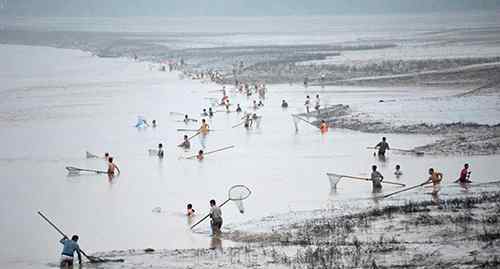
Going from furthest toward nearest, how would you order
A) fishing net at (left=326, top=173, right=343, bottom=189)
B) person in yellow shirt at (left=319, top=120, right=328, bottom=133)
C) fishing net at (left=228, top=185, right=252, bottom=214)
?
person in yellow shirt at (left=319, top=120, right=328, bottom=133), fishing net at (left=326, top=173, right=343, bottom=189), fishing net at (left=228, top=185, right=252, bottom=214)

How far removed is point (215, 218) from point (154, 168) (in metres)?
10.1

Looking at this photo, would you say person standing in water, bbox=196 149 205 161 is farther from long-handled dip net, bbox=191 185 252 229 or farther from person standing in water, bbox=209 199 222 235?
person standing in water, bbox=209 199 222 235

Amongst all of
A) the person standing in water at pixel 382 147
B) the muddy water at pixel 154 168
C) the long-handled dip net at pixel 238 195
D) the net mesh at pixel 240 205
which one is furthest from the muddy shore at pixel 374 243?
the person standing in water at pixel 382 147

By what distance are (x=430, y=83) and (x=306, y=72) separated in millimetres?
11700

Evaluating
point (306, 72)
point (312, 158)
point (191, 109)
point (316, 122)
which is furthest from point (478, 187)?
point (306, 72)

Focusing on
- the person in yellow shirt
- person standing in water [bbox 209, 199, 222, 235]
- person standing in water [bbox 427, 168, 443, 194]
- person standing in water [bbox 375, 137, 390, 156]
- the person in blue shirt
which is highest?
the person in yellow shirt

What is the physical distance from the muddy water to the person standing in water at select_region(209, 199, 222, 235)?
41 centimetres

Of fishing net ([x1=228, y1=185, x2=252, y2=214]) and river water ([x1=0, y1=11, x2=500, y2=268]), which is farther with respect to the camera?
river water ([x1=0, y1=11, x2=500, y2=268])

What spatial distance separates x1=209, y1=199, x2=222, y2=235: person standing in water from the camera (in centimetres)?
1917

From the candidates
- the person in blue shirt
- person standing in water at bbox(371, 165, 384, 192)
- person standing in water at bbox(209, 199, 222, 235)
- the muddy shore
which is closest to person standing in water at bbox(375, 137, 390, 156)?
person standing in water at bbox(371, 165, 384, 192)

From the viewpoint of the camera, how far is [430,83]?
1922 inches

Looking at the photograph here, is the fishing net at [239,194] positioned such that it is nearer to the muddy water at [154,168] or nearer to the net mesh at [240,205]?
the net mesh at [240,205]

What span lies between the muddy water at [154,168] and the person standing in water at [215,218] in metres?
0.41

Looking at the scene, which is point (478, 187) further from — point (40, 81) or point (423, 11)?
point (423, 11)
